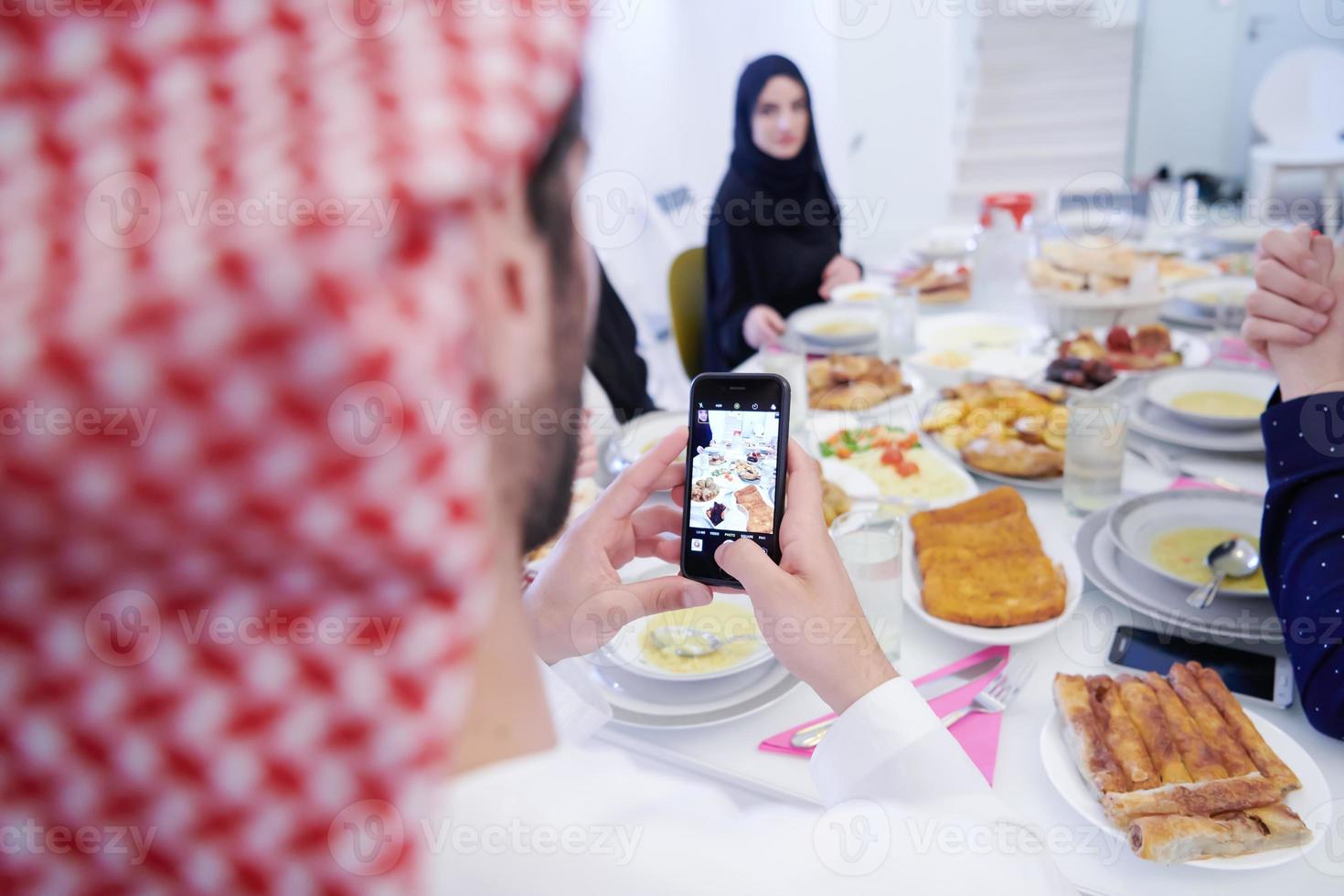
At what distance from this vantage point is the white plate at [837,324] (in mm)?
2090

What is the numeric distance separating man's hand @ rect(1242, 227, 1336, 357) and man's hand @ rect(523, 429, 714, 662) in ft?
2.72

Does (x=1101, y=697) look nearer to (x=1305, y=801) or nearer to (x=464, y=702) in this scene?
(x=1305, y=801)

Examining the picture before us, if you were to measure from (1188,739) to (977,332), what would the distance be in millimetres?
1501

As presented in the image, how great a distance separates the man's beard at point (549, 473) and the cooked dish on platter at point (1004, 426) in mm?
1128

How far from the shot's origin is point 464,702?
363 mm

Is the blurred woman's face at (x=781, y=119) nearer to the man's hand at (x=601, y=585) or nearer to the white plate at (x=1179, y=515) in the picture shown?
the white plate at (x=1179, y=515)

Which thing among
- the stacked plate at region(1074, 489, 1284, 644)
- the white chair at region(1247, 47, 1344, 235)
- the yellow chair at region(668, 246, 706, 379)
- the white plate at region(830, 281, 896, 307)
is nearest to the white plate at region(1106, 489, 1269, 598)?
the stacked plate at region(1074, 489, 1284, 644)

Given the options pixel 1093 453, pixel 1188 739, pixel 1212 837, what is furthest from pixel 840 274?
pixel 1212 837

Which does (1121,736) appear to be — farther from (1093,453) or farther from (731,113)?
(731,113)

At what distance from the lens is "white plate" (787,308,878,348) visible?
6.86 ft

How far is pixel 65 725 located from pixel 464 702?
15 cm

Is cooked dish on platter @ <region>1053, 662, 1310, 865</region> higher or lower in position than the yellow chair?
lower

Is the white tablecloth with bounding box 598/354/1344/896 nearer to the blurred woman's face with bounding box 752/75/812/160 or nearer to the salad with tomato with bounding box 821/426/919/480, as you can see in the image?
the salad with tomato with bounding box 821/426/919/480

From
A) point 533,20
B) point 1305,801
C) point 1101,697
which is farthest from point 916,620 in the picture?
point 533,20
